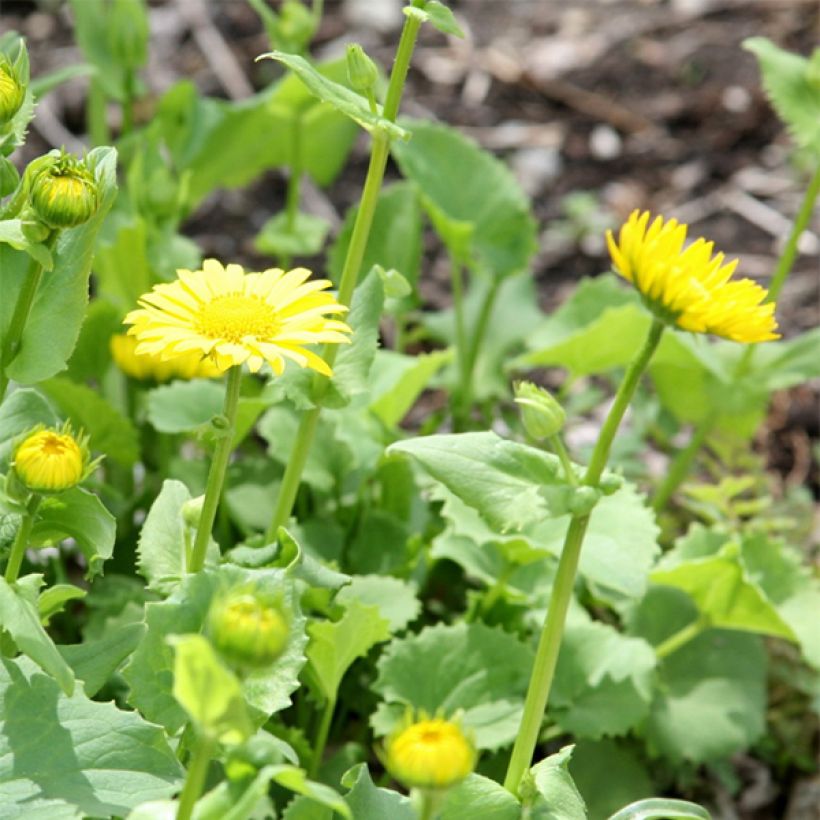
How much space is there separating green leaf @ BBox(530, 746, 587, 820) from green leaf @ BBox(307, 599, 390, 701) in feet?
1.08

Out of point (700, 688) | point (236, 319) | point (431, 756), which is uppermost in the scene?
point (236, 319)

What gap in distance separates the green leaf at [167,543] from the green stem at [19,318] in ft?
0.76

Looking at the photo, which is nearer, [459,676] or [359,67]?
[359,67]

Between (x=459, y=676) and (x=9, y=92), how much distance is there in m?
1.02

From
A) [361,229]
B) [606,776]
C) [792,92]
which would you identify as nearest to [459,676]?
[606,776]

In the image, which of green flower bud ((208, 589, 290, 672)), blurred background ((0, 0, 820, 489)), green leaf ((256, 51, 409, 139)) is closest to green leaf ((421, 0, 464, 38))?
green leaf ((256, 51, 409, 139))

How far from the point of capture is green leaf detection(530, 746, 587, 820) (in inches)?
59.7

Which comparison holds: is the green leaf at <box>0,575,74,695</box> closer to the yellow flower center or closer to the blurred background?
the yellow flower center

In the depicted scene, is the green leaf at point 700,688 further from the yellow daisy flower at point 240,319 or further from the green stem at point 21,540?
the green stem at point 21,540

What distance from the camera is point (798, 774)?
7.67 ft

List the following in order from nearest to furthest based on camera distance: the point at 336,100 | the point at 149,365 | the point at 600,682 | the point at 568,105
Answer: the point at 336,100, the point at 600,682, the point at 149,365, the point at 568,105

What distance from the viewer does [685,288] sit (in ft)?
4.54

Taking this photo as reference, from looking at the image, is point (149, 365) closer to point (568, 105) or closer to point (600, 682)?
point (600, 682)

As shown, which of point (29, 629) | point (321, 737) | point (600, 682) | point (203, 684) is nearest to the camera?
point (203, 684)
